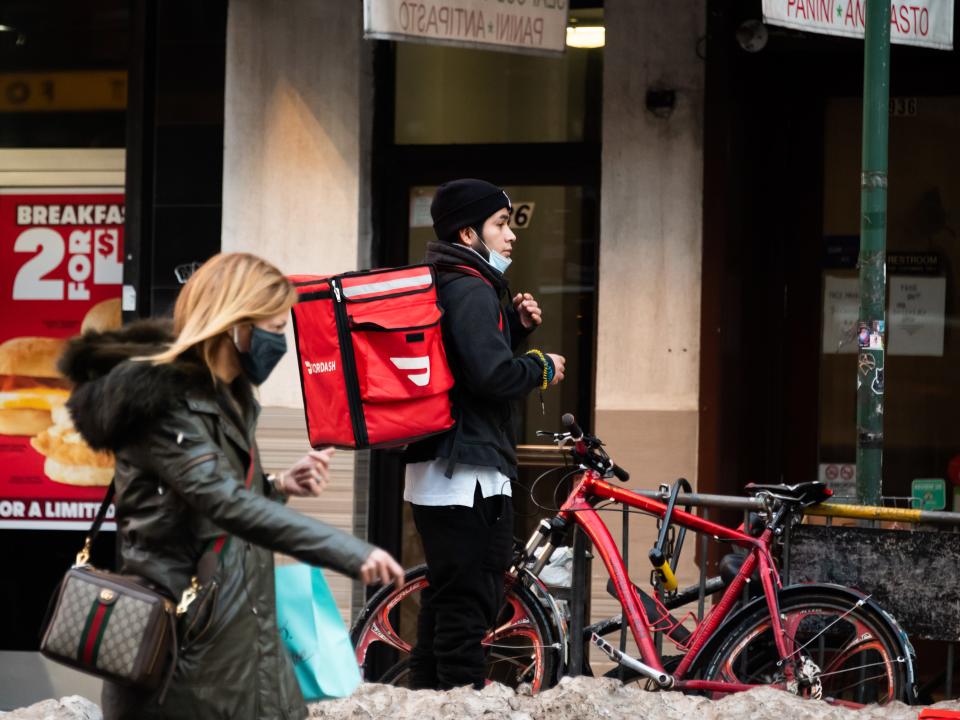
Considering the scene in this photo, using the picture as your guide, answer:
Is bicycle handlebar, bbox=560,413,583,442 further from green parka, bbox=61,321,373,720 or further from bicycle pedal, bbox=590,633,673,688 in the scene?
green parka, bbox=61,321,373,720

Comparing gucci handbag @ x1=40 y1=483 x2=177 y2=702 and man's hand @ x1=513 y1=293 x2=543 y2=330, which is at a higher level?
man's hand @ x1=513 y1=293 x2=543 y2=330

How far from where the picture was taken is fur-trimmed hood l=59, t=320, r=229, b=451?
11.1ft

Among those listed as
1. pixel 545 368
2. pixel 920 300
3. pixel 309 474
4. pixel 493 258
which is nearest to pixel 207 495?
pixel 309 474

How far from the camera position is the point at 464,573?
5.16 meters

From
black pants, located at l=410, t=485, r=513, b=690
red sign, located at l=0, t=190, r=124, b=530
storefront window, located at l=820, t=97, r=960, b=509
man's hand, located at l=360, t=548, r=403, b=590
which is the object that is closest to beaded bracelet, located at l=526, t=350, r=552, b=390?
black pants, located at l=410, t=485, r=513, b=690

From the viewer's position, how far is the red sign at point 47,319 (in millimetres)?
7734

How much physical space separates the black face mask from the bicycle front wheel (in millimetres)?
2543

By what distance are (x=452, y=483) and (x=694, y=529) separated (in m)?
1.08

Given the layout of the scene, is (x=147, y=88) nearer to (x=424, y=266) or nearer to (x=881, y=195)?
(x=424, y=266)

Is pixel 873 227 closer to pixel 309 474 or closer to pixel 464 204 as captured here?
pixel 464 204

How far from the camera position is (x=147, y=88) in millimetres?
7523

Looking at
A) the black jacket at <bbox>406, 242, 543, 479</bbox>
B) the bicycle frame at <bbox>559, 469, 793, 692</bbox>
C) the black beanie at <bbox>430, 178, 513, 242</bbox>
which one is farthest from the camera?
the bicycle frame at <bbox>559, 469, 793, 692</bbox>

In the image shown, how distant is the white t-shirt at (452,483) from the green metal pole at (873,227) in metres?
1.37

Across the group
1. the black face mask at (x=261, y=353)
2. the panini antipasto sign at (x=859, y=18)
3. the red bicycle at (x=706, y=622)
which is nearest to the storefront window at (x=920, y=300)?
the panini antipasto sign at (x=859, y=18)
